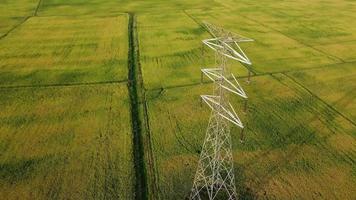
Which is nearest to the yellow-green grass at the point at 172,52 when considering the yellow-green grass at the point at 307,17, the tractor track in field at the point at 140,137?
the tractor track in field at the point at 140,137

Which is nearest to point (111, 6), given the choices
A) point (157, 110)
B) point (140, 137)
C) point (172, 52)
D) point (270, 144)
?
point (172, 52)

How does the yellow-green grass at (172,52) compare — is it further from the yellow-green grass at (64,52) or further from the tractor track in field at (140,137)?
the yellow-green grass at (64,52)

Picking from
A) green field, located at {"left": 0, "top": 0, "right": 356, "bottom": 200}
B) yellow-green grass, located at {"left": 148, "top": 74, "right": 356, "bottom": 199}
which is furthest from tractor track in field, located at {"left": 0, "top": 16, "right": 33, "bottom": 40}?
yellow-green grass, located at {"left": 148, "top": 74, "right": 356, "bottom": 199}

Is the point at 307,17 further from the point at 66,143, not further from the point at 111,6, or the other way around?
the point at 66,143

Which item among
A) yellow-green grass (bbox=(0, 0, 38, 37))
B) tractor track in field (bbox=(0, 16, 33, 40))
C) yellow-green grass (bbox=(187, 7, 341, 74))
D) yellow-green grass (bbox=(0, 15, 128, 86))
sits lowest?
yellow-green grass (bbox=(187, 7, 341, 74))

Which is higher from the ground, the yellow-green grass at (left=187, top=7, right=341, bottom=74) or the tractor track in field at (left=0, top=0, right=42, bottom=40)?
the tractor track in field at (left=0, top=0, right=42, bottom=40)

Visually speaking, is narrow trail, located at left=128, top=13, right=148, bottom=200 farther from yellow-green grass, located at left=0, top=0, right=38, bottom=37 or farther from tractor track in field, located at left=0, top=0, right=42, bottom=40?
yellow-green grass, located at left=0, top=0, right=38, bottom=37
